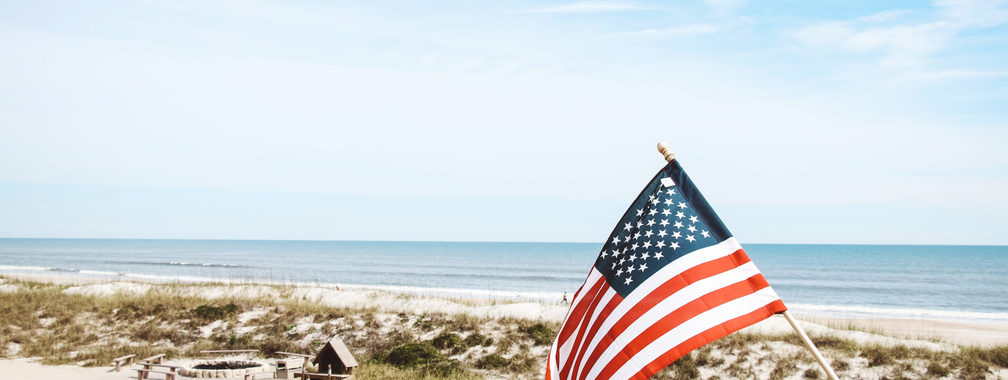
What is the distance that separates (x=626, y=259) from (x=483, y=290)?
47.8m

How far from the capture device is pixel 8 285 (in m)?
31.9

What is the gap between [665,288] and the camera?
16.8ft

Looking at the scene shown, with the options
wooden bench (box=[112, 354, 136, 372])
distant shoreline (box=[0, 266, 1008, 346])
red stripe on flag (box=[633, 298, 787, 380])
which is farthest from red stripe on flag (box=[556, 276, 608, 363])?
distant shoreline (box=[0, 266, 1008, 346])

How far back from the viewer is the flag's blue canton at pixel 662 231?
516cm

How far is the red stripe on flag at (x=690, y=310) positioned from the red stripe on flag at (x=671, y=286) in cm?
12

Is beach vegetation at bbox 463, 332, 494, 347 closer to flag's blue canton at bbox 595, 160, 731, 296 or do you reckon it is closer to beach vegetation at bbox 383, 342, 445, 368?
beach vegetation at bbox 383, 342, 445, 368

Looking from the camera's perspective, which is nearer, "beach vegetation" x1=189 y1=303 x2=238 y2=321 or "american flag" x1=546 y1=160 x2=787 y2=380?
"american flag" x1=546 y1=160 x2=787 y2=380

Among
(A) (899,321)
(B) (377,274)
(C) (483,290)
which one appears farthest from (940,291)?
(B) (377,274)

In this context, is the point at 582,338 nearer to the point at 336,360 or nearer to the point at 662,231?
the point at 662,231

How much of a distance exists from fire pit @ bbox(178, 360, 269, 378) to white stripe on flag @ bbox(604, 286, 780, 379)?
11398 mm

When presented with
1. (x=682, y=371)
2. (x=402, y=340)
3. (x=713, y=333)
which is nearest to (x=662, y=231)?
(x=713, y=333)

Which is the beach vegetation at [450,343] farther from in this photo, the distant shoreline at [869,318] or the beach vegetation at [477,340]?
the distant shoreline at [869,318]

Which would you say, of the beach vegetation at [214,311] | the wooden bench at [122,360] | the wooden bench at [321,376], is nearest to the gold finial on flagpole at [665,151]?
the wooden bench at [321,376]

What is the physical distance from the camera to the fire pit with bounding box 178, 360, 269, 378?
48.5ft
